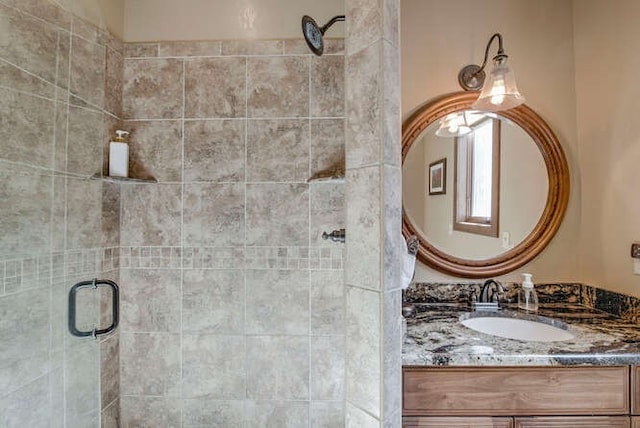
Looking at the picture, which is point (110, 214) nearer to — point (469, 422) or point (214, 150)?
point (214, 150)

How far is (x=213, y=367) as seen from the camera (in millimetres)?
1443

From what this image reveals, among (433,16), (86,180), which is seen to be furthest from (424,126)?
(86,180)

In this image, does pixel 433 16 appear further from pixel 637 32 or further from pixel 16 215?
pixel 16 215

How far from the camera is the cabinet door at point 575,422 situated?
1.06 meters

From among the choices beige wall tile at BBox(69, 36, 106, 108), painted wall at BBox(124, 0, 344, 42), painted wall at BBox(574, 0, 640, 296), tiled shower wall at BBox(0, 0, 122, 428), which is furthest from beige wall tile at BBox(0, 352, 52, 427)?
→ painted wall at BBox(574, 0, 640, 296)

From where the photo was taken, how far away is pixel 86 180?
130 cm

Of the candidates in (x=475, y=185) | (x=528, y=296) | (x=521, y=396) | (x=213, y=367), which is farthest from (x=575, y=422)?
(x=213, y=367)

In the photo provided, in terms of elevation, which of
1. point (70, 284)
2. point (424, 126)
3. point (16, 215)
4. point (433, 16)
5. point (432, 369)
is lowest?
point (432, 369)

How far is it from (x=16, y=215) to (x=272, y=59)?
44.9 inches

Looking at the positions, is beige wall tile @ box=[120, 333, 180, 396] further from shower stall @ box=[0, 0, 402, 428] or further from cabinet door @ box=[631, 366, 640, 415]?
cabinet door @ box=[631, 366, 640, 415]

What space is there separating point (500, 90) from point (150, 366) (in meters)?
2.10

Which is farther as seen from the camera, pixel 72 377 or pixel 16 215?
pixel 72 377

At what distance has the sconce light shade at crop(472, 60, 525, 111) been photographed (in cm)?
150

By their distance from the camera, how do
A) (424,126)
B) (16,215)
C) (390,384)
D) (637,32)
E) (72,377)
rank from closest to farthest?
(390,384) < (16,215) < (72,377) < (637,32) < (424,126)
